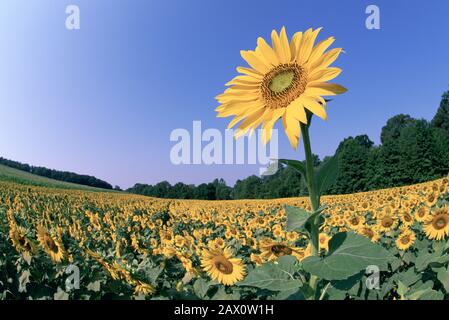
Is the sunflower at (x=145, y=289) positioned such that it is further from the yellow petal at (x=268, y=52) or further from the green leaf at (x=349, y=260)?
the yellow petal at (x=268, y=52)

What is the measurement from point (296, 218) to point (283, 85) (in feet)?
1.69

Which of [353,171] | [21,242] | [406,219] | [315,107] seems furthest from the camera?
[353,171]

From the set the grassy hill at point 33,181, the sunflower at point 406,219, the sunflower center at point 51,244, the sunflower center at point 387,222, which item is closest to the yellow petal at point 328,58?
the sunflower center at point 51,244

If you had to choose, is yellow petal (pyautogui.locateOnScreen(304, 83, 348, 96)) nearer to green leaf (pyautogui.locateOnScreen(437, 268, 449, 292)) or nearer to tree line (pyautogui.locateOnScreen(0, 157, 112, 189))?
A: green leaf (pyautogui.locateOnScreen(437, 268, 449, 292))

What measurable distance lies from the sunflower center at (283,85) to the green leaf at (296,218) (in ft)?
1.35

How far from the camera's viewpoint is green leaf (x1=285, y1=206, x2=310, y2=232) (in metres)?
1.37

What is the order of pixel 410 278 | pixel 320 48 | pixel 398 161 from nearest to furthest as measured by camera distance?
pixel 320 48
pixel 410 278
pixel 398 161

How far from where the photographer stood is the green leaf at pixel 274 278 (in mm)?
1531

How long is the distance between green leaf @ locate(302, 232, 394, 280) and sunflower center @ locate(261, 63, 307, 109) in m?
0.58

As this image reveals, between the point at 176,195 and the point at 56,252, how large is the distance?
2999 inches

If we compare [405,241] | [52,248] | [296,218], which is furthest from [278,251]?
[405,241]

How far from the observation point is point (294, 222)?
4.61ft

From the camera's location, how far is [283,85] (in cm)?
144

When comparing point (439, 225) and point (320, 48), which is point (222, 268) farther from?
point (439, 225)
